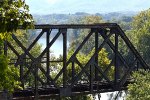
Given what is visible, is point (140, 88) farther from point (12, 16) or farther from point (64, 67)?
point (12, 16)

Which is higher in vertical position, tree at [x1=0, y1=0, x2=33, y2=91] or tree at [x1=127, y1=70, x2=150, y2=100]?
tree at [x1=0, y1=0, x2=33, y2=91]

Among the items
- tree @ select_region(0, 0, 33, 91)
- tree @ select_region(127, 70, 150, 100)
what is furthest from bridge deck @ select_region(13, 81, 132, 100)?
tree @ select_region(0, 0, 33, 91)

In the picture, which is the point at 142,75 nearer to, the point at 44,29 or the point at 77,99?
the point at 44,29

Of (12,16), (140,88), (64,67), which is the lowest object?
(140,88)

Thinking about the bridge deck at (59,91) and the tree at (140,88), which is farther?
the bridge deck at (59,91)

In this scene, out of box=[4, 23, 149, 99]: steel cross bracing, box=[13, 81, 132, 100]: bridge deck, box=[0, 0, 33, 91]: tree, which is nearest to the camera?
box=[0, 0, 33, 91]: tree

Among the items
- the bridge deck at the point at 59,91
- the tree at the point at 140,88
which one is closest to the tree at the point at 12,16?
the bridge deck at the point at 59,91

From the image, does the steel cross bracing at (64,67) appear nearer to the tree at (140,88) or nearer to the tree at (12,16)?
the tree at (140,88)

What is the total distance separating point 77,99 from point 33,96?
10.9 meters

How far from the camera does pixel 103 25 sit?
25875 millimetres

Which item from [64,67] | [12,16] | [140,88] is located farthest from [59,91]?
[12,16]

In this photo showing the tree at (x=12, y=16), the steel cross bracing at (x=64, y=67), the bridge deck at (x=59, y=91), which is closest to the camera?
the tree at (x=12, y=16)

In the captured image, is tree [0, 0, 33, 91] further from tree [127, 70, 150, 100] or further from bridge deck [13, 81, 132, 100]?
tree [127, 70, 150, 100]

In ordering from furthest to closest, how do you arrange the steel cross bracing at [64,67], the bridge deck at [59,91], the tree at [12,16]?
the bridge deck at [59,91] < the steel cross bracing at [64,67] < the tree at [12,16]
